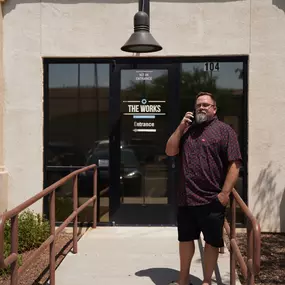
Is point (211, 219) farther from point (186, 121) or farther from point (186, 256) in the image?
point (186, 121)

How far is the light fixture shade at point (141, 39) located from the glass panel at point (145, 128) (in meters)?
1.40

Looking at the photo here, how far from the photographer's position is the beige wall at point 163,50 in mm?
6539

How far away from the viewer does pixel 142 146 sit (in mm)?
6723

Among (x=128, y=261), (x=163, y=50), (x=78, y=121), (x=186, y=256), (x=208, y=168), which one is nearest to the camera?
(x=208, y=168)

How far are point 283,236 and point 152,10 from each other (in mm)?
3742

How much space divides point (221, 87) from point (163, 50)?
3.31 feet

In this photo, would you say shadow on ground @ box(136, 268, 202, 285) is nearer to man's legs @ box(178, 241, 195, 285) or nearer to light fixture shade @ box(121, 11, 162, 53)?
man's legs @ box(178, 241, 195, 285)

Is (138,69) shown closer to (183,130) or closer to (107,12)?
(107,12)

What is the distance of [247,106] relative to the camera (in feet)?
21.6

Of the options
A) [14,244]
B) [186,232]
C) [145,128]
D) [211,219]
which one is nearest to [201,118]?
[211,219]

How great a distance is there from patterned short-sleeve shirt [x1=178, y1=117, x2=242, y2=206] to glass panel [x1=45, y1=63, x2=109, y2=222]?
312cm

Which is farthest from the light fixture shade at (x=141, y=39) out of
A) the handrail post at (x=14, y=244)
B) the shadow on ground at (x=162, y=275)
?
the handrail post at (x=14, y=244)

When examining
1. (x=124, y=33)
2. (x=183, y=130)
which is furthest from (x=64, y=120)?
(x=183, y=130)

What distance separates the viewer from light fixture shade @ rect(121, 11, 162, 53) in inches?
202
